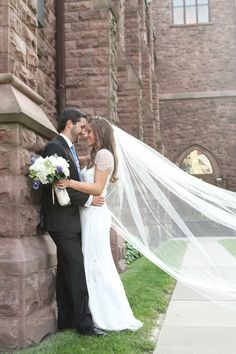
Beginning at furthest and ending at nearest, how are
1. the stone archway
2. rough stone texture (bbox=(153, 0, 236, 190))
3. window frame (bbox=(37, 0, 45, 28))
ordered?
rough stone texture (bbox=(153, 0, 236, 190)) → the stone archway → window frame (bbox=(37, 0, 45, 28))

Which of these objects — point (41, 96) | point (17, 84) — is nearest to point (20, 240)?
point (17, 84)

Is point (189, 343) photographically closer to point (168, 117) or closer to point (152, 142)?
point (152, 142)

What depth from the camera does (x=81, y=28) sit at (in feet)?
32.0

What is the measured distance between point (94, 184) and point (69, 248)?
60 centimetres

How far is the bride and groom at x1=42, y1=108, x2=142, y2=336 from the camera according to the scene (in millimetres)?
4578

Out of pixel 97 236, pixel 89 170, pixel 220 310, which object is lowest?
pixel 220 310

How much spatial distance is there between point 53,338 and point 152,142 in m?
14.0

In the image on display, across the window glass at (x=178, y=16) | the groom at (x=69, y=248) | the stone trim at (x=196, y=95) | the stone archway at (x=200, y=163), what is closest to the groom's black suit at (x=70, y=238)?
the groom at (x=69, y=248)

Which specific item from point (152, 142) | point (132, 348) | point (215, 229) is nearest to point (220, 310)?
point (215, 229)

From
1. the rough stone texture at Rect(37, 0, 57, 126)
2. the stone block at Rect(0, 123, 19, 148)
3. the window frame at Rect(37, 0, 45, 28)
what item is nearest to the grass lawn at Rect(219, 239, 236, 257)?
the stone block at Rect(0, 123, 19, 148)

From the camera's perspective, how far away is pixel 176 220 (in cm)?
501

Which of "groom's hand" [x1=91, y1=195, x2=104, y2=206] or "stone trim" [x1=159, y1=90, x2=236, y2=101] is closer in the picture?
"groom's hand" [x1=91, y1=195, x2=104, y2=206]

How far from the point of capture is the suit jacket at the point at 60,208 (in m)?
4.60

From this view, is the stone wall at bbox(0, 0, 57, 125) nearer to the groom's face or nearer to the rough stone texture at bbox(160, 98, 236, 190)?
the groom's face
